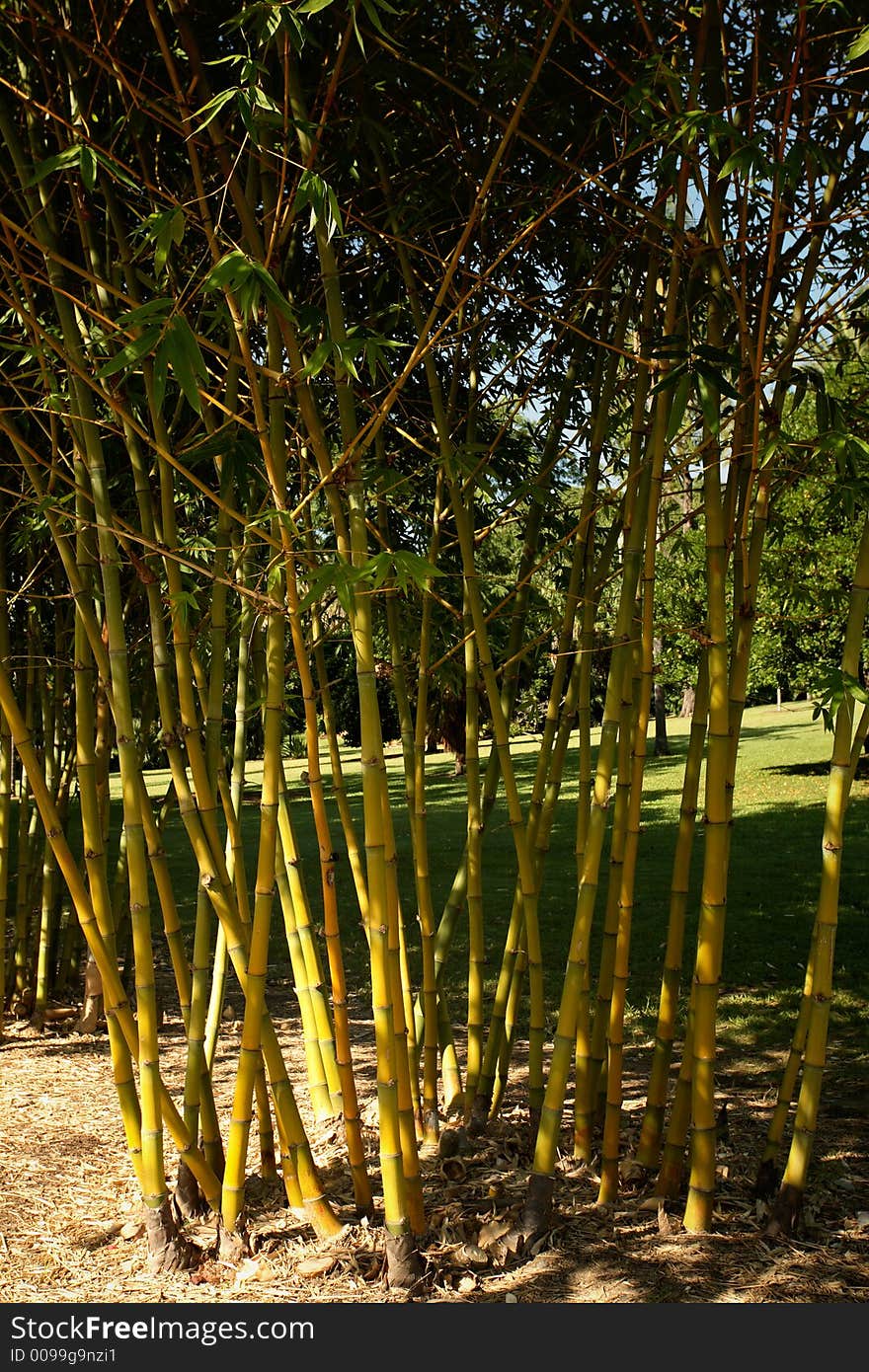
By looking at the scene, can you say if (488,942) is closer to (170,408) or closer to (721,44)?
(170,408)

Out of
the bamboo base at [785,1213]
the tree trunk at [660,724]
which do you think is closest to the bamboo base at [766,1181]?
the bamboo base at [785,1213]

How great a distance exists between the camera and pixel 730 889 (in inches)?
285

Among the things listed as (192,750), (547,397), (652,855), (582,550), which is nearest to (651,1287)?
(192,750)

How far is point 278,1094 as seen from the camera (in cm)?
235

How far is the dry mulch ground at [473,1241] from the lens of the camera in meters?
2.25

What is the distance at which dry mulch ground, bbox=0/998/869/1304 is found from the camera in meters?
2.25

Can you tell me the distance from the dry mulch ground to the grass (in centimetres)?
119

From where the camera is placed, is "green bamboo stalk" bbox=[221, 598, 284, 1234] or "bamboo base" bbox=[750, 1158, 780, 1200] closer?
"green bamboo stalk" bbox=[221, 598, 284, 1234]

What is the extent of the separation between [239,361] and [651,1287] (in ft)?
6.63

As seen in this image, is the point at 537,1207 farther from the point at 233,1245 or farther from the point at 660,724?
the point at 660,724

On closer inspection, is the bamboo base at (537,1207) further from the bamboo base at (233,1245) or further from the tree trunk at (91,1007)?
the tree trunk at (91,1007)

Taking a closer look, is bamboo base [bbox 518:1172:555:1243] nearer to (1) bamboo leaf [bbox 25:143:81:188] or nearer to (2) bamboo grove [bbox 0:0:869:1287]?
(2) bamboo grove [bbox 0:0:869:1287]

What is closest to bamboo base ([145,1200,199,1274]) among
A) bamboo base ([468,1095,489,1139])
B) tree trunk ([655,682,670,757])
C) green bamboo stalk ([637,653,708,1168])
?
bamboo base ([468,1095,489,1139])

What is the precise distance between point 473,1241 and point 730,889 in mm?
5163
